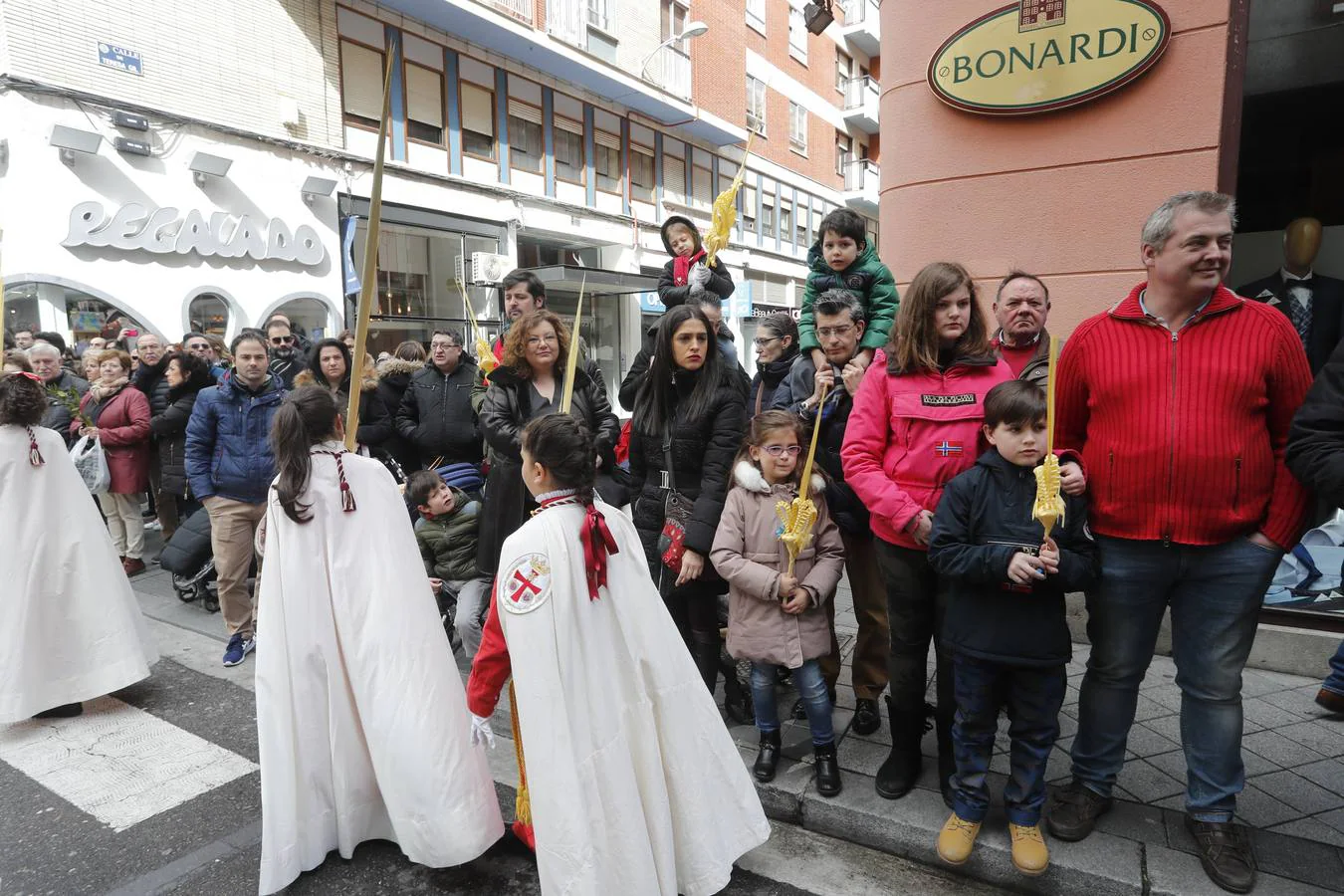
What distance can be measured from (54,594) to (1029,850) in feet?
→ 15.7

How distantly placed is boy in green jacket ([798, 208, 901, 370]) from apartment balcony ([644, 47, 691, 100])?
17.7 metres

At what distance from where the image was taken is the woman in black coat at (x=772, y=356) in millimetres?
4668

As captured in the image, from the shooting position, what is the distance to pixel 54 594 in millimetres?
4203

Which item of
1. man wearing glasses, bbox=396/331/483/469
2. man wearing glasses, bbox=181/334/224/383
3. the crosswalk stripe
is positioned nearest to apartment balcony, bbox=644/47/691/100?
man wearing glasses, bbox=181/334/224/383

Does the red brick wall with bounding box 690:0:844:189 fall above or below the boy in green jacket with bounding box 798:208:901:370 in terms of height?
above

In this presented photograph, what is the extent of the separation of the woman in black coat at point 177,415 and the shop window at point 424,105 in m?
10.2

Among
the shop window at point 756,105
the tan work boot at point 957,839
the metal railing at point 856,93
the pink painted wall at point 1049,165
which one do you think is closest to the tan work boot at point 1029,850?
the tan work boot at point 957,839

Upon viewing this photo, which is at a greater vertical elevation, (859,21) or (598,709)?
(859,21)

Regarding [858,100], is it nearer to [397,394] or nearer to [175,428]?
[397,394]

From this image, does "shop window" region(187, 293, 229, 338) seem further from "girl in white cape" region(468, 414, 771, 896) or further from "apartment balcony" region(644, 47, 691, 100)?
"girl in white cape" region(468, 414, 771, 896)

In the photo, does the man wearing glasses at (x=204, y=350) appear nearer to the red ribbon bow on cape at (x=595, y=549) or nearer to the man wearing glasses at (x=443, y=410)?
the man wearing glasses at (x=443, y=410)

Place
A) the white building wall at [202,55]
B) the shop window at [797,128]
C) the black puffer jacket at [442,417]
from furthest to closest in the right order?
the shop window at [797,128] → the white building wall at [202,55] → the black puffer jacket at [442,417]

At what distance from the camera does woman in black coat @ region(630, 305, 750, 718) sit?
11.6 feet

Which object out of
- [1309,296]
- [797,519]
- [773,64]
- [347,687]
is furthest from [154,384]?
[773,64]
